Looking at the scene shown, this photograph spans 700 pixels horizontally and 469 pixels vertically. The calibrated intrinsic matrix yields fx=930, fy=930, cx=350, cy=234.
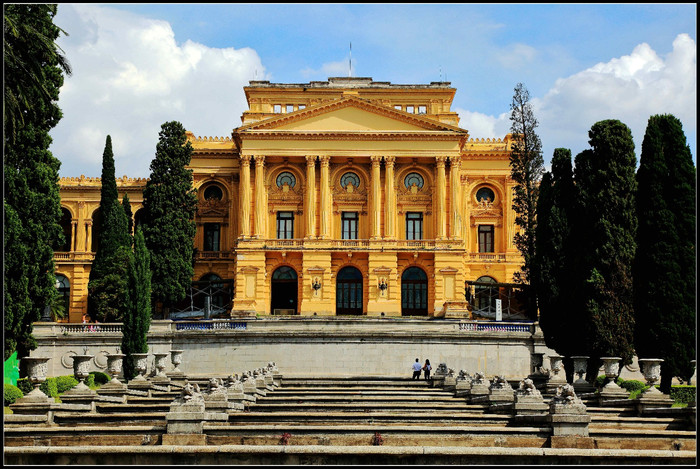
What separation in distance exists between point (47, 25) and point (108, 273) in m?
25.4

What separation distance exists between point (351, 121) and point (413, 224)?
27.4 feet

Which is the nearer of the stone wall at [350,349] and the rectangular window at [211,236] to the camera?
the stone wall at [350,349]

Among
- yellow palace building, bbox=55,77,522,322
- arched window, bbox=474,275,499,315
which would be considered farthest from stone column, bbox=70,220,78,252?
arched window, bbox=474,275,499,315

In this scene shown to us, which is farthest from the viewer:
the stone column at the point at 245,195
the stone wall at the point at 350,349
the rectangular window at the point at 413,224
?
the rectangular window at the point at 413,224

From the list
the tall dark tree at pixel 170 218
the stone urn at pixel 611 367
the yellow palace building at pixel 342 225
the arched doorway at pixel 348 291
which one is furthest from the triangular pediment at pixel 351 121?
the stone urn at pixel 611 367

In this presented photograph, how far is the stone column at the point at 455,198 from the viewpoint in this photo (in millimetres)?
62094

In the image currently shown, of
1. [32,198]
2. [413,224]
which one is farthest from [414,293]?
[32,198]

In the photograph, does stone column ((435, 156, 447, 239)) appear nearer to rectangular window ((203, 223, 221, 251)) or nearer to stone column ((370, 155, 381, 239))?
stone column ((370, 155, 381, 239))

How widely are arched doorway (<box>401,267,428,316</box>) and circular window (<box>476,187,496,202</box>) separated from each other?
9.77 m

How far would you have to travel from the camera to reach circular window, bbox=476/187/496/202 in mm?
68938

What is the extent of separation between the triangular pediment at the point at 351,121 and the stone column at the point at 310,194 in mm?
2295

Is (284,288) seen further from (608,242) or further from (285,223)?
(608,242)

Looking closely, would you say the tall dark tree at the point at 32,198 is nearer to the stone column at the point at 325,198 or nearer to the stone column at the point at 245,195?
the stone column at the point at 245,195

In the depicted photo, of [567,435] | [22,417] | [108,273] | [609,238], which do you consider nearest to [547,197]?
[609,238]
